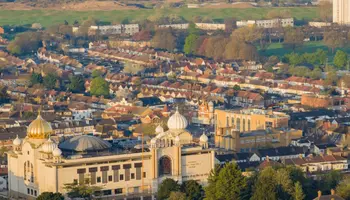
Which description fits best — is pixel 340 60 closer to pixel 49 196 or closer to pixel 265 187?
pixel 265 187

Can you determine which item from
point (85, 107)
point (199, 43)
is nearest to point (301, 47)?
point (199, 43)

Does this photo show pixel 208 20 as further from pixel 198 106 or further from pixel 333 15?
pixel 198 106

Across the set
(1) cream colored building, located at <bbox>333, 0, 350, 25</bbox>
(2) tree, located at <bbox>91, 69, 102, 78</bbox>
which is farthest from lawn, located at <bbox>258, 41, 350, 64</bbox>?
(2) tree, located at <bbox>91, 69, 102, 78</bbox>

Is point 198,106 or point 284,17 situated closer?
point 198,106

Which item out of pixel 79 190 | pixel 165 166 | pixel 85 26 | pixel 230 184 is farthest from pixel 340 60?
pixel 79 190

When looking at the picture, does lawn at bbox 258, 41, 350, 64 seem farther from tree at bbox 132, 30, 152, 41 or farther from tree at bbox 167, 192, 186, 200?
tree at bbox 167, 192, 186, 200

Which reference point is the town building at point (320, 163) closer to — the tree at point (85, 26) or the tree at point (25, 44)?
the tree at point (25, 44)
